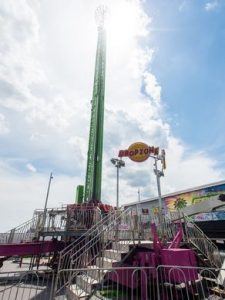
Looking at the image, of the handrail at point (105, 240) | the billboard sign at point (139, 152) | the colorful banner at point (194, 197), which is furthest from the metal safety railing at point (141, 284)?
the colorful banner at point (194, 197)

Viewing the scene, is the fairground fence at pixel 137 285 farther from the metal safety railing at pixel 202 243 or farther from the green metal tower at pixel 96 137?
the green metal tower at pixel 96 137

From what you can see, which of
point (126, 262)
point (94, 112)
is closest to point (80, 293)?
point (126, 262)

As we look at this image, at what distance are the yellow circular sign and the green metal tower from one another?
4720 millimetres

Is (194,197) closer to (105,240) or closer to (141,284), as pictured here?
(105,240)

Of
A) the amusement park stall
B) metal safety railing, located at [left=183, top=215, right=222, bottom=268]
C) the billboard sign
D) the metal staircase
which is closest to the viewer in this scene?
the metal staircase

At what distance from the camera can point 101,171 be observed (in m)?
18.2

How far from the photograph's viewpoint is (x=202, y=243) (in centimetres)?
945

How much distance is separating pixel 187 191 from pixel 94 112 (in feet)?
58.9

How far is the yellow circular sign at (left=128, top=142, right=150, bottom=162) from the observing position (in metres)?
13.7

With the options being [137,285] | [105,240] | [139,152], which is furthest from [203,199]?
[137,285]

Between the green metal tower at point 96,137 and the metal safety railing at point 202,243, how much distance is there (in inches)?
346

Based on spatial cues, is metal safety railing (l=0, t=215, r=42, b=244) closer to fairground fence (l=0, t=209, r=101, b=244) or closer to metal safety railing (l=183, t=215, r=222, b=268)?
fairground fence (l=0, t=209, r=101, b=244)

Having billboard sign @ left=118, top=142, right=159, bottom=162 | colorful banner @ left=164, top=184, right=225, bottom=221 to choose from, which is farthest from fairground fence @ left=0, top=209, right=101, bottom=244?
colorful banner @ left=164, top=184, right=225, bottom=221

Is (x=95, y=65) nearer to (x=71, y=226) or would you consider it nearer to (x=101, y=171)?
(x=101, y=171)
